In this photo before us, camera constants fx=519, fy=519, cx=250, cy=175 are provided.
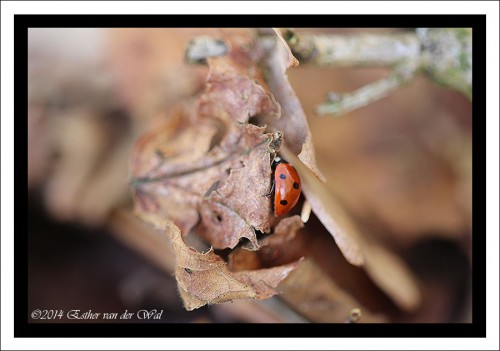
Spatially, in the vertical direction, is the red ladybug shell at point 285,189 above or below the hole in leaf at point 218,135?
below

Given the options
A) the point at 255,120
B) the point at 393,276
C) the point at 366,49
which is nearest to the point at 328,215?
the point at 255,120

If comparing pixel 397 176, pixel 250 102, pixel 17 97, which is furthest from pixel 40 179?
pixel 397 176

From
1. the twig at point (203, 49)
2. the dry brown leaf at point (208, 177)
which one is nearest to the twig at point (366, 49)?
the twig at point (203, 49)

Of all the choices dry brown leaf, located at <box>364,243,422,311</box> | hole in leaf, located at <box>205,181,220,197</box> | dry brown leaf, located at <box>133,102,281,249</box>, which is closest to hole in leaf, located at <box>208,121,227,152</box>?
dry brown leaf, located at <box>133,102,281,249</box>

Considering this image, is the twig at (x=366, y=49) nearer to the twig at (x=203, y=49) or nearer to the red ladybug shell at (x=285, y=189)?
the twig at (x=203, y=49)

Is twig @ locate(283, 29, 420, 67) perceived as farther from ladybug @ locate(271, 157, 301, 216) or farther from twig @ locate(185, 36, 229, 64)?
ladybug @ locate(271, 157, 301, 216)

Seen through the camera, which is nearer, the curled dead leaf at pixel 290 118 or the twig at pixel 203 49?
the curled dead leaf at pixel 290 118
